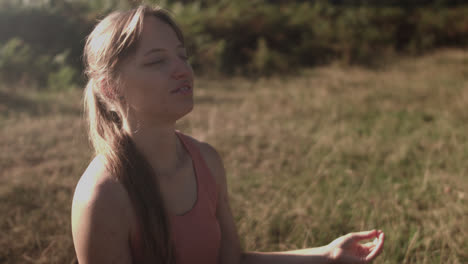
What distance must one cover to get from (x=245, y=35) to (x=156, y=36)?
22.7ft

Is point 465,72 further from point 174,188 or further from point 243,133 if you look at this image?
point 174,188

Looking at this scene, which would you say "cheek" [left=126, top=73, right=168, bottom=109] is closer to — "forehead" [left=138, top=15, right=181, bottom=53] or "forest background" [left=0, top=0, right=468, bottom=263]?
"forehead" [left=138, top=15, right=181, bottom=53]

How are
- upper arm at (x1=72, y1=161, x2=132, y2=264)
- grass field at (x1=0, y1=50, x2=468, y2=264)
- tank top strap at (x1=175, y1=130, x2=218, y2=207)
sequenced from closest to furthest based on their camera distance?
upper arm at (x1=72, y1=161, x2=132, y2=264) < tank top strap at (x1=175, y1=130, x2=218, y2=207) < grass field at (x1=0, y1=50, x2=468, y2=264)

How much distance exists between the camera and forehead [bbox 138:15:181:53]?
1389 millimetres

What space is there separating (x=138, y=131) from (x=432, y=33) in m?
9.27

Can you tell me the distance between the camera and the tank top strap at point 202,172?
Answer: 163cm

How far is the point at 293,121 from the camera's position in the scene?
4.64 m

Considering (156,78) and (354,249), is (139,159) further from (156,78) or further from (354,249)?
(354,249)

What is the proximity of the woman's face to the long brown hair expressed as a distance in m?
0.03

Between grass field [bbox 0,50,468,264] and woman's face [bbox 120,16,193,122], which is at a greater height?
woman's face [bbox 120,16,193,122]

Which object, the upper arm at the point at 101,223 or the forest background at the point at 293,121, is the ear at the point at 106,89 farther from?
the forest background at the point at 293,121

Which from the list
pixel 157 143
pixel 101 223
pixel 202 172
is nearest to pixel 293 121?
pixel 202 172

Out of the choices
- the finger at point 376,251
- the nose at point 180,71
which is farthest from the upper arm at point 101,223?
the finger at point 376,251

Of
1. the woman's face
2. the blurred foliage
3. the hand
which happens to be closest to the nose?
the woman's face
